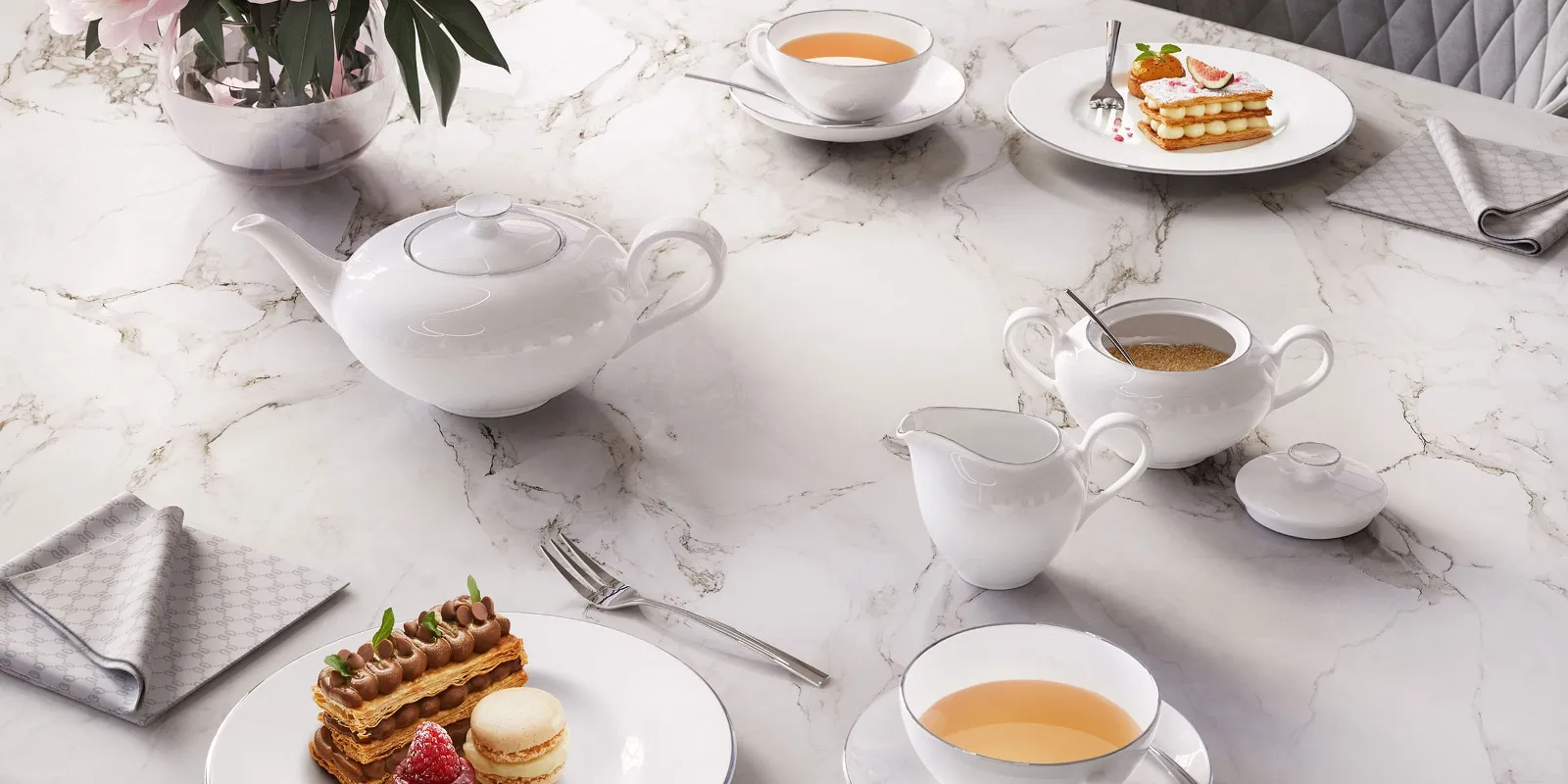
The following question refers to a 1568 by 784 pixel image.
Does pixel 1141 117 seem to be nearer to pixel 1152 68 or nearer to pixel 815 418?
pixel 1152 68

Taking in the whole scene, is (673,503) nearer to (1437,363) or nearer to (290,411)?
(290,411)

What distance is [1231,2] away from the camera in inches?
109

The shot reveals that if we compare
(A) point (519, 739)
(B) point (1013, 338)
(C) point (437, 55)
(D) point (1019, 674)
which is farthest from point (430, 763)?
(C) point (437, 55)

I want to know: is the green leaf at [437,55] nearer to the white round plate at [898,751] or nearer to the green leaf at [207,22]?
the green leaf at [207,22]

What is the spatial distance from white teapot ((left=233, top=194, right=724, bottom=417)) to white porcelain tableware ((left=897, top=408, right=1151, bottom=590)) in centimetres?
29

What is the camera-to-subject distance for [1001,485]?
0.87 metres

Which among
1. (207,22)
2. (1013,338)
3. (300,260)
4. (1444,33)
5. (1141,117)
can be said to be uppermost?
(207,22)

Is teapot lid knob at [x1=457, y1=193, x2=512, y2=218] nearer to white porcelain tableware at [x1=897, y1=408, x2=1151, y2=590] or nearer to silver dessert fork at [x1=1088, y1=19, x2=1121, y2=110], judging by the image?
white porcelain tableware at [x1=897, y1=408, x2=1151, y2=590]

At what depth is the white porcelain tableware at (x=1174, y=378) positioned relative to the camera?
3.25 ft

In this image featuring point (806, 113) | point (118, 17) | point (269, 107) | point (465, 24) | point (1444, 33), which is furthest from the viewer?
point (1444, 33)

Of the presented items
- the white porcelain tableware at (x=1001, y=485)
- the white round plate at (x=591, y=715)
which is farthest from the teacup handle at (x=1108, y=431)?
the white round plate at (x=591, y=715)

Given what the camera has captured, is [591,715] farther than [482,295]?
No

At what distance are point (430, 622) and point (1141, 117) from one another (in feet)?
3.76

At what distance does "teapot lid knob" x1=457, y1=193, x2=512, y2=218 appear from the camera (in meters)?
1.04
